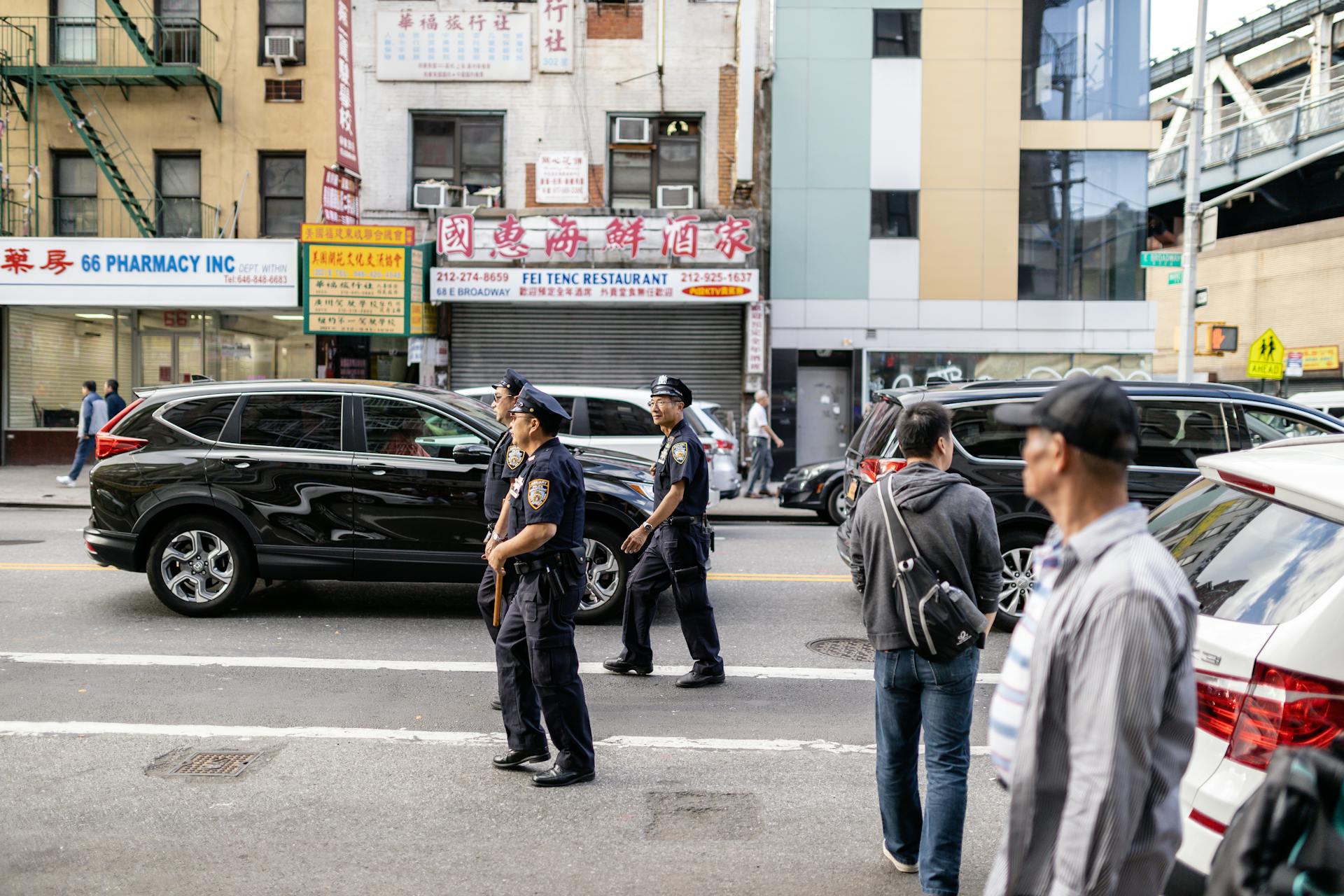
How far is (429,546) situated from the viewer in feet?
26.8

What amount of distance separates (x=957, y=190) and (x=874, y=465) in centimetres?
1432

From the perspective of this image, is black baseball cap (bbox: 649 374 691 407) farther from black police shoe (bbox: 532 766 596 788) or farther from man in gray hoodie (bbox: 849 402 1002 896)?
man in gray hoodie (bbox: 849 402 1002 896)

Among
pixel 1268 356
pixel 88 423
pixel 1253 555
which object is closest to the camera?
pixel 1253 555

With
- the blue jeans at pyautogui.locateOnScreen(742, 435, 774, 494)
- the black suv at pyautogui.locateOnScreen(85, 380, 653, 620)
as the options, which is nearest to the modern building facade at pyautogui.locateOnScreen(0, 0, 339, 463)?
the blue jeans at pyautogui.locateOnScreen(742, 435, 774, 494)

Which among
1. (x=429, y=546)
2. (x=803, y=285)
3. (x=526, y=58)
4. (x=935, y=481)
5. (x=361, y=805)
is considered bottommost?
(x=361, y=805)

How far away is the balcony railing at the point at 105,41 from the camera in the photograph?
2038 cm

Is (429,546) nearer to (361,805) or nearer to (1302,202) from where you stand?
(361,805)

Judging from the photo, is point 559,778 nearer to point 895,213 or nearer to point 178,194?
point 895,213

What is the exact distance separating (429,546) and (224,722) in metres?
2.52

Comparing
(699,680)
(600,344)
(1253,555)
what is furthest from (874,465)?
(600,344)

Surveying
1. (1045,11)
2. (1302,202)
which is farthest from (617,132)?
(1302,202)

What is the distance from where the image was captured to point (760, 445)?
1816cm

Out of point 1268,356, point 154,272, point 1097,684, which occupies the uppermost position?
point 154,272

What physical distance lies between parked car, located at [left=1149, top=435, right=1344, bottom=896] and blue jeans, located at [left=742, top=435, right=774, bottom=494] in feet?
47.7
